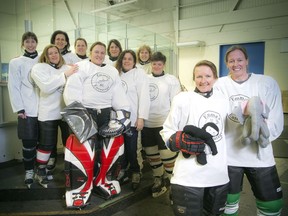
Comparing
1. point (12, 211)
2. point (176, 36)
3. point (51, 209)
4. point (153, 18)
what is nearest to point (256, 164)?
point (51, 209)

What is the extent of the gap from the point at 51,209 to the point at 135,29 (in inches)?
203

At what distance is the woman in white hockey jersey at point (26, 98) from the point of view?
2.19 metres

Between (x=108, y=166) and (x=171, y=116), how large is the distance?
92 centimetres

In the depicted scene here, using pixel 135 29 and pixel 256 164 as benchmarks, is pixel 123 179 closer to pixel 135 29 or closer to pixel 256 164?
pixel 256 164

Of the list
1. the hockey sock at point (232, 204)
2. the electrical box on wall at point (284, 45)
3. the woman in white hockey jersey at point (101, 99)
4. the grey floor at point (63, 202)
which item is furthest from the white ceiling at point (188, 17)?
the hockey sock at point (232, 204)

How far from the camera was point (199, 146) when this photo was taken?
4.10ft

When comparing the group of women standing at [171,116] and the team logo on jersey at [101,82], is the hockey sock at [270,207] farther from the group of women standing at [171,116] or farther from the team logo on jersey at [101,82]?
the team logo on jersey at [101,82]

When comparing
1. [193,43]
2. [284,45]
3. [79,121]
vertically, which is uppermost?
[193,43]

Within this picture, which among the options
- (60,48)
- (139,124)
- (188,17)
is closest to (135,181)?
(139,124)

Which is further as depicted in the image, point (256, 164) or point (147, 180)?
point (147, 180)

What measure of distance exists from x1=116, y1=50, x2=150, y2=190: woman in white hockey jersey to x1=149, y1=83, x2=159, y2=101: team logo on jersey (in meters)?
0.16

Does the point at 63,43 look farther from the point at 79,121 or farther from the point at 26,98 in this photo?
the point at 79,121

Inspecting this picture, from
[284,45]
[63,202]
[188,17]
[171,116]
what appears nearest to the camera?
[171,116]

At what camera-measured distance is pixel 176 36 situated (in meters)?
8.04
